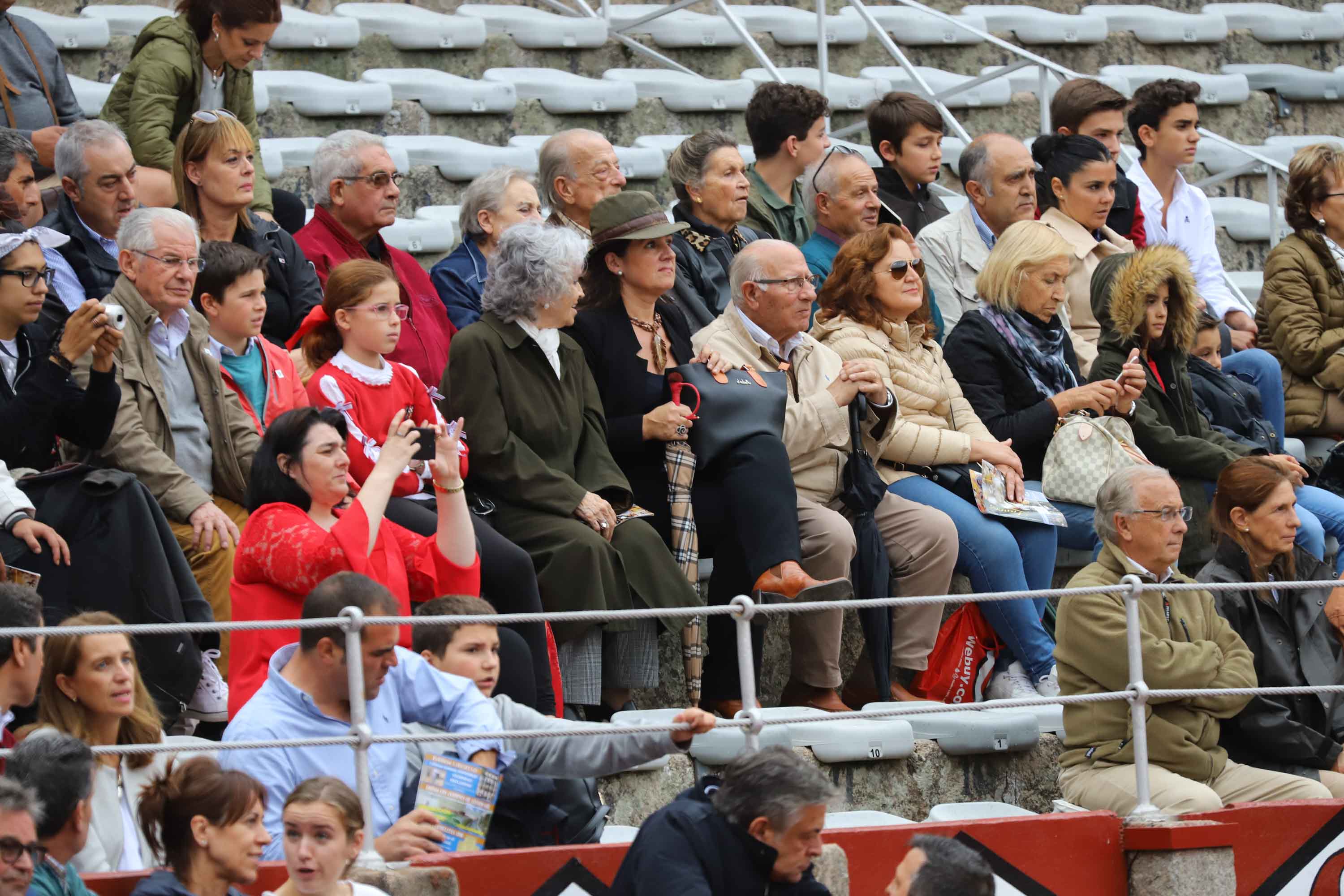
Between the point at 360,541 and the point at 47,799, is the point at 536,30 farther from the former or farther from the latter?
the point at 47,799

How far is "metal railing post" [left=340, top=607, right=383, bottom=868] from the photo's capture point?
4320 mm

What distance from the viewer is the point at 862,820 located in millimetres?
5266

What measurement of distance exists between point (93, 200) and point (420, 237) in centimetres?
203

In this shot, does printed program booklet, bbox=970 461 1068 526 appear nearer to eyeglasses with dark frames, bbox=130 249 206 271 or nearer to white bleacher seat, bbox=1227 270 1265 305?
eyeglasses with dark frames, bbox=130 249 206 271

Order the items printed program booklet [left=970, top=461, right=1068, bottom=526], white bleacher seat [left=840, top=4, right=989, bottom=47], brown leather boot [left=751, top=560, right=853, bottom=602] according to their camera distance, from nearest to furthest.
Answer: brown leather boot [left=751, top=560, right=853, bottom=602]
printed program booklet [left=970, top=461, right=1068, bottom=526]
white bleacher seat [left=840, top=4, right=989, bottom=47]

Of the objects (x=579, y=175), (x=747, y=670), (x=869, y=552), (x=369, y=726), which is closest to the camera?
(x=369, y=726)

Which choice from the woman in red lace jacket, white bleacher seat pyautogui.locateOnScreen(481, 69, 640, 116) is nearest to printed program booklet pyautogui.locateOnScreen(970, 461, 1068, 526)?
the woman in red lace jacket

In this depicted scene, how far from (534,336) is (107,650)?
2011 millimetres

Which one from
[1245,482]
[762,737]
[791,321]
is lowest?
[762,737]

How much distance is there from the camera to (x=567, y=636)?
5.80 metres

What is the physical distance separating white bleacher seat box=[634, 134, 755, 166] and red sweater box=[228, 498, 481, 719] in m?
4.27

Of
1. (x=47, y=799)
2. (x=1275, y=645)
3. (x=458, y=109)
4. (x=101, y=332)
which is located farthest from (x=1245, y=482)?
(x=458, y=109)

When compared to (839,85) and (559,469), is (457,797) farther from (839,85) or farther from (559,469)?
(839,85)

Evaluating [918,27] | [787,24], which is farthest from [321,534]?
[918,27]
